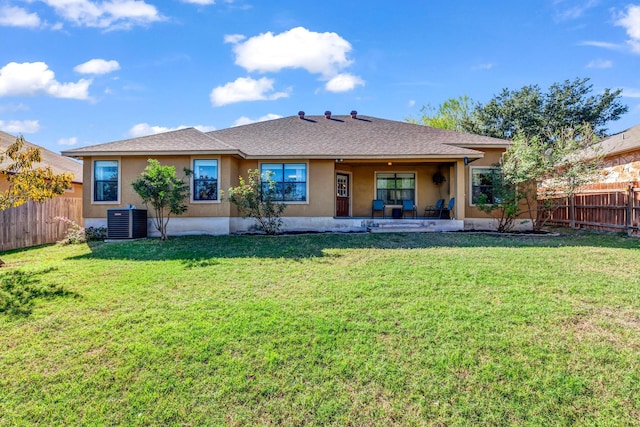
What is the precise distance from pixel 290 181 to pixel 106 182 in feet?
19.7

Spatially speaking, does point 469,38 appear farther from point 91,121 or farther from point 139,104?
point 91,121

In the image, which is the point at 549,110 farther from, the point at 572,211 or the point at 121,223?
the point at 121,223

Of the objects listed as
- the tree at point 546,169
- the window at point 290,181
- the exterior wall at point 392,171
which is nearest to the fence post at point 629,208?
the tree at point 546,169

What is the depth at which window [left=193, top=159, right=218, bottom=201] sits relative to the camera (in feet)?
35.0

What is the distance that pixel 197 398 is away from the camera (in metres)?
2.87

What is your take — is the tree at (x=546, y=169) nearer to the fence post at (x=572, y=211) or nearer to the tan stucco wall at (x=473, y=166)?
the tan stucco wall at (x=473, y=166)

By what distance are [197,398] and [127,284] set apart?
3.34 metres

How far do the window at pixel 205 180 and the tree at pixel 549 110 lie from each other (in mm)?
19111

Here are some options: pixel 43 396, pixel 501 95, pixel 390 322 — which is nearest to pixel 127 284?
pixel 43 396

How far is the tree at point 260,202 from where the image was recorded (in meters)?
9.85

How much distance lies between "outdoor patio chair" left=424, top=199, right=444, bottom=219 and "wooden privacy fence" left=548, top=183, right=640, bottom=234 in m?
3.54

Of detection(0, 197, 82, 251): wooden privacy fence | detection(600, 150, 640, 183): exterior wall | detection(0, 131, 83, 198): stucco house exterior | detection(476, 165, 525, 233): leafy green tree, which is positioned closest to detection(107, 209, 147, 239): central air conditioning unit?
detection(0, 197, 82, 251): wooden privacy fence

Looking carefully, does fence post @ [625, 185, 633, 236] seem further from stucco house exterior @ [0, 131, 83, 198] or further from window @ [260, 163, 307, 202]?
stucco house exterior @ [0, 131, 83, 198]

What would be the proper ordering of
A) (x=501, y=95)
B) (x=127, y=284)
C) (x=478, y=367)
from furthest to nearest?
1. (x=501, y=95)
2. (x=127, y=284)
3. (x=478, y=367)
